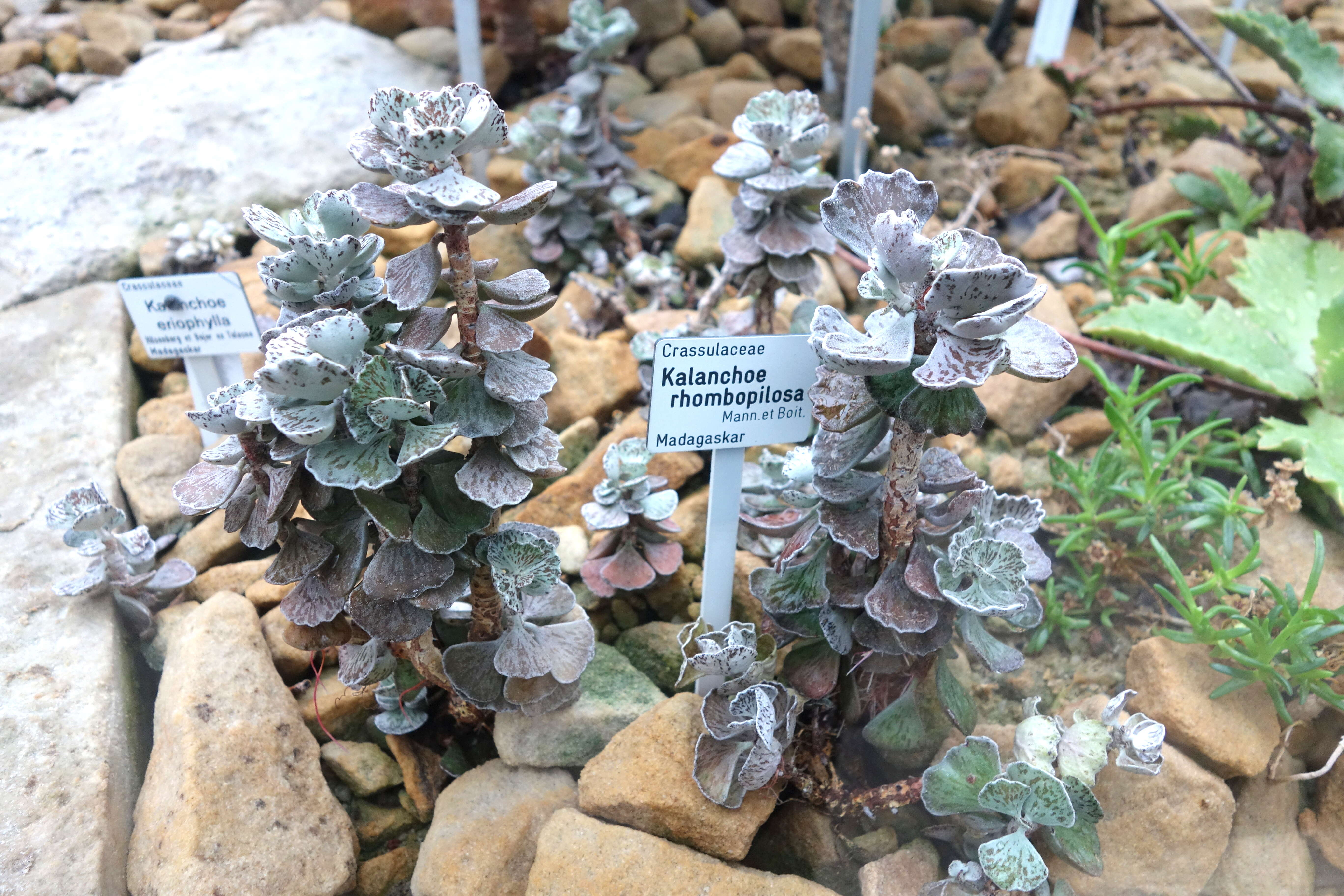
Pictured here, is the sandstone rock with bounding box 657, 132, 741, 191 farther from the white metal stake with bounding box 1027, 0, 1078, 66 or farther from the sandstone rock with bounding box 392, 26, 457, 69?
the white metal stake with bounding box 1027, 0, 1078, 66

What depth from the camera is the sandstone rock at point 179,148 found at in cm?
282

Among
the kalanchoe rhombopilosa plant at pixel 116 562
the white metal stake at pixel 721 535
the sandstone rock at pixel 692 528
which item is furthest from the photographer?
the sandstone rock at pixel 692 528

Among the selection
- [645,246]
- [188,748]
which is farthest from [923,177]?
[188,748]

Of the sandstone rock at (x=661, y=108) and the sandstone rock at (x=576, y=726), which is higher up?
the sandstone rock at (x=661, y=108)

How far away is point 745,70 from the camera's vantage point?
3.71m

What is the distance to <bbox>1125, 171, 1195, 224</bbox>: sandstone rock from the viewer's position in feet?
9.67

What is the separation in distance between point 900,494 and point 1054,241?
6.43 feet

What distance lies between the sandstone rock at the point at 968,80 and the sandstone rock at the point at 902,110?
24cm

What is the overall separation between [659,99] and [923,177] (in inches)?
43.1

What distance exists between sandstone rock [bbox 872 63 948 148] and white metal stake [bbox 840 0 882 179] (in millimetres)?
372

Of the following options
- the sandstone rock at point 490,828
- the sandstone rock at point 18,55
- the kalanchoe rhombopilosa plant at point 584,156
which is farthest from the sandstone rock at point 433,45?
the sandstone rock at point 490,828

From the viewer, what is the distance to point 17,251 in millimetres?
2742

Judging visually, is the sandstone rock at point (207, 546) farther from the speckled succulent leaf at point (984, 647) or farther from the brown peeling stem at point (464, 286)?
the speckled succulent leaf at point (984, 647)

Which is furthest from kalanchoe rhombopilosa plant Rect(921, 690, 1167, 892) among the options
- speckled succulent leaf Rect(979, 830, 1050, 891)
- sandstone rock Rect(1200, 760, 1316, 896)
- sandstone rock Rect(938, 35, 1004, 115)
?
sandstone rock Rect(938, 35, 1004, 115)
